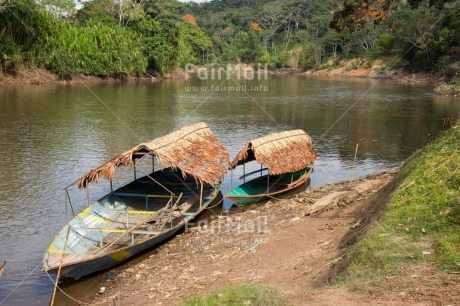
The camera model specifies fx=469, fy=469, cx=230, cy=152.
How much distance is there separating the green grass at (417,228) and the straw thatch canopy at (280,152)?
5.91 meters

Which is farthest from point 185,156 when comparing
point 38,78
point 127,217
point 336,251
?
point 38,78

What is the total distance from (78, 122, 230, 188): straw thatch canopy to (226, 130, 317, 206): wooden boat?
3.03 ft

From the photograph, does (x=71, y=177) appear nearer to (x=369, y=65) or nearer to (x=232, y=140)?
(x=232, y=140)

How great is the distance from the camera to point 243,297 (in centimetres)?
675

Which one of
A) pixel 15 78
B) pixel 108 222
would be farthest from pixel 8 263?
pixel 15 78

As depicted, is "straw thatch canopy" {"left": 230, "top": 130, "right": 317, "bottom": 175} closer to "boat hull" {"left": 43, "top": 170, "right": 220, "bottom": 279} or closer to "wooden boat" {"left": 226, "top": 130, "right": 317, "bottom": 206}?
"wooden boat" {"left": 226, "top": 130, "right": 317, "bottom": 206}

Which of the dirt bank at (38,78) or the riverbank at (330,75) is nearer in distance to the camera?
the dirt bank at (38,78)

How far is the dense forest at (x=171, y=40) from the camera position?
44656 mm

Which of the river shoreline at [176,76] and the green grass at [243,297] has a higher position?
the river shoreline at [176,76]

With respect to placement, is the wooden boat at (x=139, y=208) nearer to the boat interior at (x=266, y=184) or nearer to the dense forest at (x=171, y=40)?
the boat interior at (x=266, y=184)

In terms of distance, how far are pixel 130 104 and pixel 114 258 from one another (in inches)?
1123

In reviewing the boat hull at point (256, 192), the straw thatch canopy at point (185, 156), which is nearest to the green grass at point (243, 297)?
the straw thatch canopy at point (185, 156)

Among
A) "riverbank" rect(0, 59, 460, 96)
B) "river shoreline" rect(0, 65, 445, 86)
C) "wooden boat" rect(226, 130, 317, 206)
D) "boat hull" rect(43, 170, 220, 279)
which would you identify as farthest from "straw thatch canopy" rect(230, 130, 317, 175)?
"river shoreline" rect(0, 65, 445, 86)

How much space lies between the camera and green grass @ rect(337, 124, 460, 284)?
7.08 m
